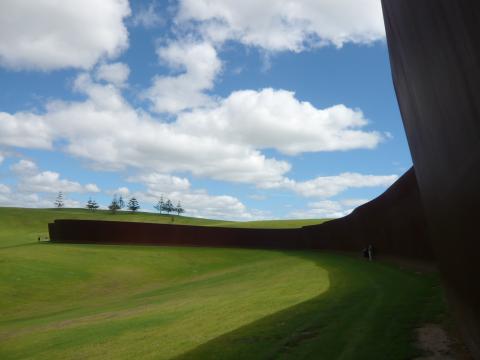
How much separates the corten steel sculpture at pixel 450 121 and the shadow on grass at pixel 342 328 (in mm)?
1704

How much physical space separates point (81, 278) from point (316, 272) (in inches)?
670

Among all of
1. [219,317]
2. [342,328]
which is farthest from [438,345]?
[219,317]

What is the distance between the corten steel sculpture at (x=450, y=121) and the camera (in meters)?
5.05

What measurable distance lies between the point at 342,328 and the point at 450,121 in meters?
7.05

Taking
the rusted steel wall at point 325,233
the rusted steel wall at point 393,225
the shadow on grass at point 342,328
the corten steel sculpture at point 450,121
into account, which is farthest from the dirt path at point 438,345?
the rusted steel wall at point 325,233

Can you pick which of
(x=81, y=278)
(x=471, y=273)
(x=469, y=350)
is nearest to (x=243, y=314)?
(x=469, y=350)

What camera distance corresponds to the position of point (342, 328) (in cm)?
1162

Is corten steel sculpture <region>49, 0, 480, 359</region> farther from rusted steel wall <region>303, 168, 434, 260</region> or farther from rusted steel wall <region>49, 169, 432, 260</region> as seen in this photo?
rusted steel wall <region>49, 169, 432, 260</region>

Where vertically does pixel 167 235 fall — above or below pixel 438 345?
above

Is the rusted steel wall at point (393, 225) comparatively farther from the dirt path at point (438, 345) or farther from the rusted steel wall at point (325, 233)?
the dirt path at point (438, 345)

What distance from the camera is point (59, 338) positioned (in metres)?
15.9

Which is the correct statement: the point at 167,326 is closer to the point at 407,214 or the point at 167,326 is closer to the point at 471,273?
the point at 471,273

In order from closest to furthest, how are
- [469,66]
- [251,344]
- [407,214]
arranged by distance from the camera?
1. [469,66]
2. [251,344]
3. [407,214]

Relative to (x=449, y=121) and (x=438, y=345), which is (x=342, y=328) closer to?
(x=438, y=345)
